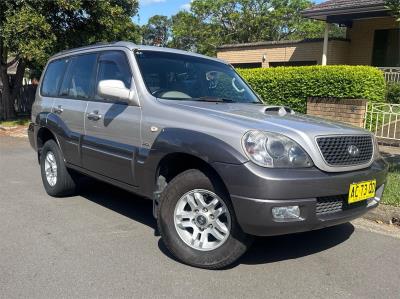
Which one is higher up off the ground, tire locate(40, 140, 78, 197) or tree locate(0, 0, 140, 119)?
tree locate(0, 0, 140, 119)

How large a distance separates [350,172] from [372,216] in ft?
5.82

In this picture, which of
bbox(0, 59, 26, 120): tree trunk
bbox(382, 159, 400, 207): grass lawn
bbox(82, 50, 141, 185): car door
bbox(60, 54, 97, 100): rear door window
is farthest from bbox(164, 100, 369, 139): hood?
bbox(0, 59, 26, 120): tree trunk

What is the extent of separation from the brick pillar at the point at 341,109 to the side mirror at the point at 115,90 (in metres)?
6.25

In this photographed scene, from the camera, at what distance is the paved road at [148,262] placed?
3.47 meters

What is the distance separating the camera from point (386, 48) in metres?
18.4

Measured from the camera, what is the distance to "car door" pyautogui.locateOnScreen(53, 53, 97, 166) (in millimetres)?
5312

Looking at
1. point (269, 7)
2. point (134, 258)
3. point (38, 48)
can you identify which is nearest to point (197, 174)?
point (134, 258)

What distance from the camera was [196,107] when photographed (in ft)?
13.6

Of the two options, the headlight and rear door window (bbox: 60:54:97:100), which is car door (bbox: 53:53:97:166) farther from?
the headlight

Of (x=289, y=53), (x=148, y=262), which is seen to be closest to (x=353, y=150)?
(x=148, y=262)

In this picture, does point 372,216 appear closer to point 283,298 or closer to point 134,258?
point 283,298

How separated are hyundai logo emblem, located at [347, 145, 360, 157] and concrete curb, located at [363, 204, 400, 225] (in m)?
1.48

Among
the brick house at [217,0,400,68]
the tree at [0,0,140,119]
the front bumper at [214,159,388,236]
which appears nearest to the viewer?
the front bumper at [214,159,388,236]

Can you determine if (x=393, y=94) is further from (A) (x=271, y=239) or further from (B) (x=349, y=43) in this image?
(A) (x=271, y=239)
